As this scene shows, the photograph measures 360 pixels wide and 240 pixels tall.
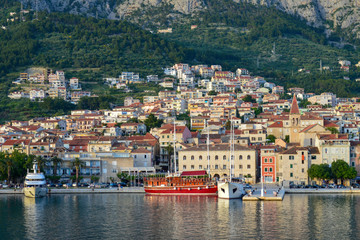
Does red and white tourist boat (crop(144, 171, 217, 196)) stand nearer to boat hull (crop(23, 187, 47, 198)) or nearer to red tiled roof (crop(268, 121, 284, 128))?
boat hull (crop(23, 187, 47, 198))

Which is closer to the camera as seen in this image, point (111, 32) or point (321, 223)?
point (321, 223)

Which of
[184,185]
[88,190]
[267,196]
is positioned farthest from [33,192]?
[267,196]

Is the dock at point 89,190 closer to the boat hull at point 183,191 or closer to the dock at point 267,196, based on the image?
the boat hull at point 183,191

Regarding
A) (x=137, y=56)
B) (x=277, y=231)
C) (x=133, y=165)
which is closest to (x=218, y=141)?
(x=133, y=165)

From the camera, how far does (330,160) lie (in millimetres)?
83188

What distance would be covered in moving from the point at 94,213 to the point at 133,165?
24949mm

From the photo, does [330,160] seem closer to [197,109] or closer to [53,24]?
[197,109]

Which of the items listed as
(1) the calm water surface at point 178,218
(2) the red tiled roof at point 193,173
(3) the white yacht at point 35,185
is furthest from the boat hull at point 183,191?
(3) the white yacht at point 35,185

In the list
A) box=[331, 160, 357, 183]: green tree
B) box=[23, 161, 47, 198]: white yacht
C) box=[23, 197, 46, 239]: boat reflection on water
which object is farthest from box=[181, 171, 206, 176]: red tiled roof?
box=[23, 197, 46, 239]: boat reflection on water

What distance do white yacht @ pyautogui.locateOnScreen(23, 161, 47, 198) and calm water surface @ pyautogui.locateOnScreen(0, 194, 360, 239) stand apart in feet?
7.40

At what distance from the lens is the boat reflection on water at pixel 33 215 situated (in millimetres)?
54862

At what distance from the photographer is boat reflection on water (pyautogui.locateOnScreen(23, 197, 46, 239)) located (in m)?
54.9

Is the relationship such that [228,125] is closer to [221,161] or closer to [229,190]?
[221,161]

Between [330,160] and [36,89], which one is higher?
[36,89]
